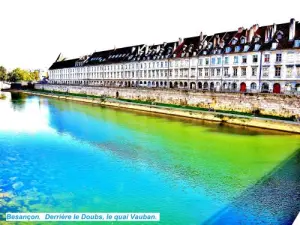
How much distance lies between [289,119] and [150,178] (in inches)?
580

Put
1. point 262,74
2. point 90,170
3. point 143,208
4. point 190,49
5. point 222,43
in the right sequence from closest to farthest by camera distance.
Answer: point 143,208, point 90,170, point 262,74, point 222,43, point 190,49

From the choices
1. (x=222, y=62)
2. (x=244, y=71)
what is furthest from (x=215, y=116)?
(x=222, y=62)

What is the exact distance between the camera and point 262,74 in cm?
2912

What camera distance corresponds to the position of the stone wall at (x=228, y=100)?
22.6 meters

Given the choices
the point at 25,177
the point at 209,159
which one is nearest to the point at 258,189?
the point at 209,159

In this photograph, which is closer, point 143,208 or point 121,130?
point 143,208

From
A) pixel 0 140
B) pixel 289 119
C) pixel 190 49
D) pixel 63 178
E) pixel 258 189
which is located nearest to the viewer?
pixel 258 189

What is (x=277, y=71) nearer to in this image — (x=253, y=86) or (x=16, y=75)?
(x=253, y=86)

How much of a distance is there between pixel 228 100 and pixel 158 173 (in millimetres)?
16514

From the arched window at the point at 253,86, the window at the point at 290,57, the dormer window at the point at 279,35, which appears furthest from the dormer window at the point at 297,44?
the arched window at the point at 253,86

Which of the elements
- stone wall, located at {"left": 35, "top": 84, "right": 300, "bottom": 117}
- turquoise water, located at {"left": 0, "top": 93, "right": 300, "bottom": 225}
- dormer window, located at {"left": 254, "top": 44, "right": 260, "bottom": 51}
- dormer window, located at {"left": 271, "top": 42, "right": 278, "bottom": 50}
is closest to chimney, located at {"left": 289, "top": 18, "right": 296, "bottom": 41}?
dormer window, located at {"left": 271, "top": 42, "right": 278, "bottom": 50}

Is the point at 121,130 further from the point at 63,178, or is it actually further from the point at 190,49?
the point at 190,49

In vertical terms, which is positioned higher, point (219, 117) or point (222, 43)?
point (222, 43)

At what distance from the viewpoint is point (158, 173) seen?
12.7 meters
